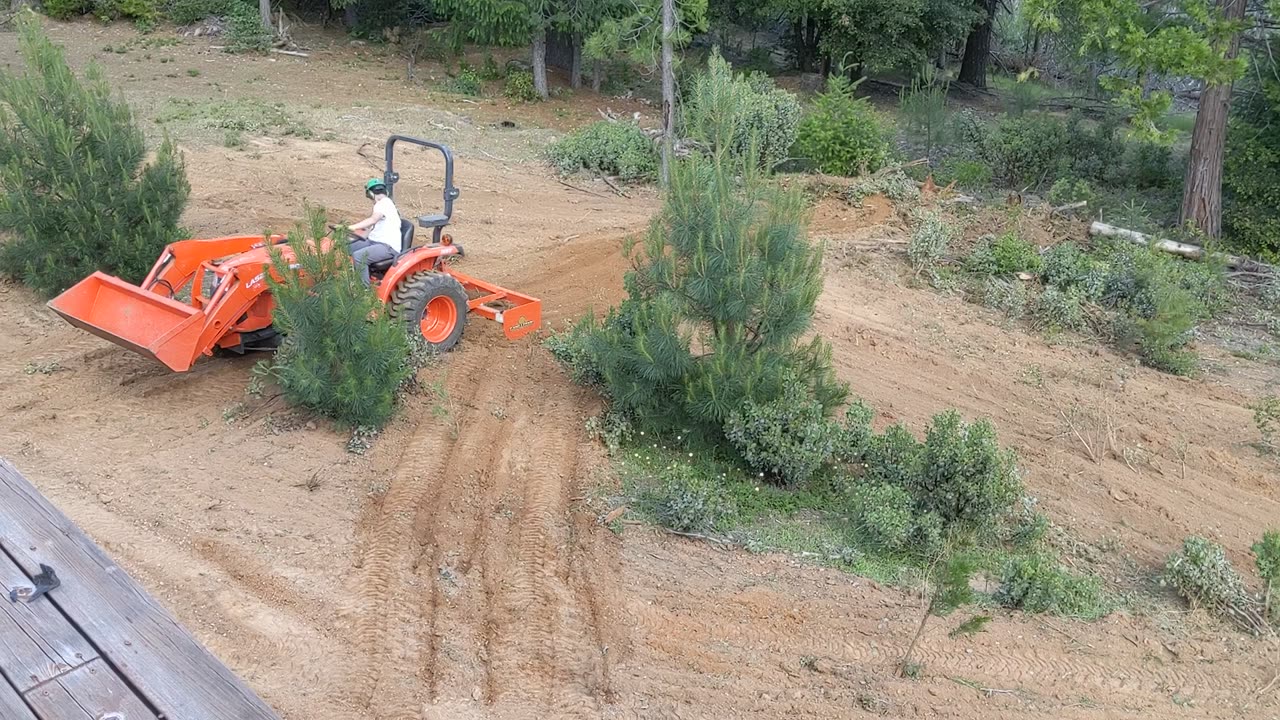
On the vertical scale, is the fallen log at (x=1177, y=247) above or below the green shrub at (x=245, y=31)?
below

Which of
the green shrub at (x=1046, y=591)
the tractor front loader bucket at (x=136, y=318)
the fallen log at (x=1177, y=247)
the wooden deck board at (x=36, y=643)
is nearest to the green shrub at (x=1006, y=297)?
the fallen log at (x=1177, y=247)

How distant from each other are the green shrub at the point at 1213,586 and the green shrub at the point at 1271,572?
0.27 ft

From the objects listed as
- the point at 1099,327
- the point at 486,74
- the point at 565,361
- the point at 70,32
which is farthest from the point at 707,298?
the point at 70,32

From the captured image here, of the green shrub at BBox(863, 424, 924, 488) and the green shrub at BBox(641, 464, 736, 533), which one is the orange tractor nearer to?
the green shrub at BBox(641, 464, 736, 533)

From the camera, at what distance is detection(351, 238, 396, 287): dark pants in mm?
8617

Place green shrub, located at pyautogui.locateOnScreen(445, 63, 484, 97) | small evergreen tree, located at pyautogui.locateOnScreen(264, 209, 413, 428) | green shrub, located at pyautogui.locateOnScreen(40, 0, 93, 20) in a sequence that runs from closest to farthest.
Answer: small evergreen tree, located at pyautogui.locateOnScreen(264, 209, 413, 428), green shrub, located at pyautogui.locateOnScreen(445, 63, 484, 97), green shrub, located at pyautogui.locateOnScreen(40, 0, 93, 20)

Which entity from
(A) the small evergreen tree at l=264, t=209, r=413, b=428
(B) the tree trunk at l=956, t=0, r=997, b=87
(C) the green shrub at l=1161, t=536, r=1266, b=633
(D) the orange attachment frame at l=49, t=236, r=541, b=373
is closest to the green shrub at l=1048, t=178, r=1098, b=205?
(C) the green shrub at l=1161, t=536, r=1266, b=633

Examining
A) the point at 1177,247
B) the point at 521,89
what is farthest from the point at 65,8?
the point at 1177,247

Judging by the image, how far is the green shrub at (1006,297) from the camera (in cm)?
1182

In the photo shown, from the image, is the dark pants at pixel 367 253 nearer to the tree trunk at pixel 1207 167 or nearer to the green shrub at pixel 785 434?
the green shrub at pixel 785 434

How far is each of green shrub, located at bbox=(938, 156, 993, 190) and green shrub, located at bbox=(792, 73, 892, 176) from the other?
108 centimetres

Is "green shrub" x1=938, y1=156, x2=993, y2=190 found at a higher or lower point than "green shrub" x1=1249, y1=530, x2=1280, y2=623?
higher

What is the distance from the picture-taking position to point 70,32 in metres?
23.3

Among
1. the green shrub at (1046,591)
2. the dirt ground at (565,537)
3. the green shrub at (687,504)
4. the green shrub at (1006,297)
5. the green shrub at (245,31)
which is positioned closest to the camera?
the dirt ground at (565,537)
